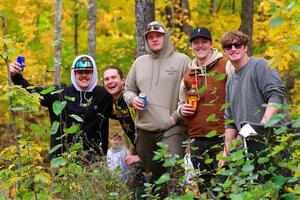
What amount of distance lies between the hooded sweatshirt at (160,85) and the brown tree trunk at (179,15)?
737 cm

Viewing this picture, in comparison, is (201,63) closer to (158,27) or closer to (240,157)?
(158,27)

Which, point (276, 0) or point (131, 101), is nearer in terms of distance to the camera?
point (276, 0)

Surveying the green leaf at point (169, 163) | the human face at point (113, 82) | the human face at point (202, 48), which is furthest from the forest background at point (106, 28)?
the green leaf at point (169, 163)

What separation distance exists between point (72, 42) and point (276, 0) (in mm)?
14101

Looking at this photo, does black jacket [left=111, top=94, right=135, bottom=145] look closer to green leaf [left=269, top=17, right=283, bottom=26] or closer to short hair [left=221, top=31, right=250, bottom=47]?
short hair [left=221, top=31, right=250, bottom=47]

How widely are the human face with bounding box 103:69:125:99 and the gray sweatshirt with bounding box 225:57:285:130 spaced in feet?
5.50

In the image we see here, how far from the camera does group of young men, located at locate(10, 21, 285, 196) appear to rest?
16.6 feet

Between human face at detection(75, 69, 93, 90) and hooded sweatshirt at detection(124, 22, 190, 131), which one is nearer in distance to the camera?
hooded sweatshirt at detection(124, 22, 190, 131)

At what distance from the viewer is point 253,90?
4949 mm

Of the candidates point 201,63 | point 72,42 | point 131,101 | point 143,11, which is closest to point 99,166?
point 131,101

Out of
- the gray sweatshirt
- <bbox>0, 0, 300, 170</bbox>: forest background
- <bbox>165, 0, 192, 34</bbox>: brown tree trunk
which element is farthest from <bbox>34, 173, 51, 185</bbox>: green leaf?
<bbox>165, 0, 192, 34</bbox>: brown tree trunk

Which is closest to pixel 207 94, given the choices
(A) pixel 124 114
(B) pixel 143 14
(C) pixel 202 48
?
(C) pixel 202 48

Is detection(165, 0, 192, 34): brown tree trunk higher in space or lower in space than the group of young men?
higher

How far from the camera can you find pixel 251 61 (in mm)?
5027
